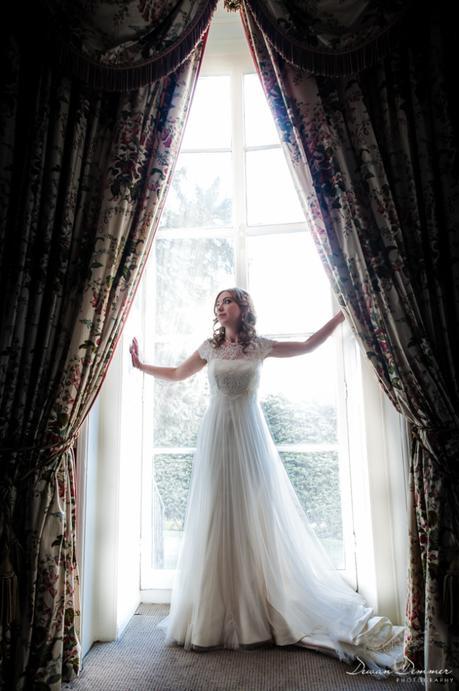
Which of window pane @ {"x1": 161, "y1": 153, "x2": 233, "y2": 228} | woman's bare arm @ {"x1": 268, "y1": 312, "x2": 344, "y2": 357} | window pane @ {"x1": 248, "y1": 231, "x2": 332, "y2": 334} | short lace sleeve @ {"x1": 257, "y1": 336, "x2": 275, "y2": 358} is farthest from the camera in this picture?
window pane @ {"x1": 161, "y1": 153, "x2": 233, "y2": 228}

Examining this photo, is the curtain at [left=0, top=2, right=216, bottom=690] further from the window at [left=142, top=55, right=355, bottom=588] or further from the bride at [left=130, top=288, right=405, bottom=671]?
the window at [left=142, top=55, right=355, bottom=588]

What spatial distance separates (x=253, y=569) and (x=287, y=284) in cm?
130

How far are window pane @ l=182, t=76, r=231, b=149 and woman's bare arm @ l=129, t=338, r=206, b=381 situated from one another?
115 cm

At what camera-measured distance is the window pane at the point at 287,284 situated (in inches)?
84.9

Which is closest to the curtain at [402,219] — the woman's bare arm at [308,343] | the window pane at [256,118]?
the woman's bare arm at [308,343]

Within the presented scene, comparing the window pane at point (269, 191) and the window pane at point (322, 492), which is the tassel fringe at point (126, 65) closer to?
the window pane at point (269, 191)

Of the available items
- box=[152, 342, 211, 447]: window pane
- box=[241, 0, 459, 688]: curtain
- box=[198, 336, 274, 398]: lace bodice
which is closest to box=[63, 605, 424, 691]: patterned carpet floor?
box=[241, 0, 459, 688]: curtain

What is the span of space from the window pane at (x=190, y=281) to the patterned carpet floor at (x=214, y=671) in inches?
52.5

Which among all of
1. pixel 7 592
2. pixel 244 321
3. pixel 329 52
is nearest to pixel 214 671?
pixel 7 592

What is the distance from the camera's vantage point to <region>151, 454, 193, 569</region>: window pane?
2.12 meters

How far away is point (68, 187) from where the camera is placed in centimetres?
157

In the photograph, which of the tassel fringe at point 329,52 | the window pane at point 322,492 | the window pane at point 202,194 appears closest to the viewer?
the tassel fringe at point 329,52

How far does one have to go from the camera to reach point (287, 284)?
218 cm

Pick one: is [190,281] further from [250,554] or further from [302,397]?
[250,554]
